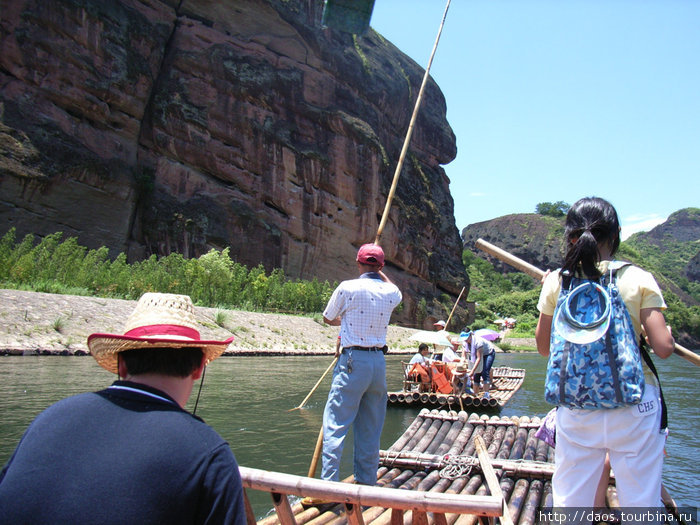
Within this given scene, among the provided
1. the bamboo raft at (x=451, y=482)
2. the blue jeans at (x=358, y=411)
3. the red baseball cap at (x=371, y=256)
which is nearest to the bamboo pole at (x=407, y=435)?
the bamboo raft at (x=451, y=482)

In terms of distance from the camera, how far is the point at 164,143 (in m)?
41.7

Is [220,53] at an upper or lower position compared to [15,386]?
upper

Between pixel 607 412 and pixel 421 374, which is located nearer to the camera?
pixel 607 412

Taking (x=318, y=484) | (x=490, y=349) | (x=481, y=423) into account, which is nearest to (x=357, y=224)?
(x=490, y=349)

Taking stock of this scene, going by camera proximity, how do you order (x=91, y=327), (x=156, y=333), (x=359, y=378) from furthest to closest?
1. (x=91, y=327)
2. (x=359, y=378)
3. (x=156, y=333)

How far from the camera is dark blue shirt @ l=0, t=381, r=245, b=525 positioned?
4.44 feet

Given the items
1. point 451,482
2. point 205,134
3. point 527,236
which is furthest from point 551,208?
point 451,482

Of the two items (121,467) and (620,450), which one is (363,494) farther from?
(121,467)

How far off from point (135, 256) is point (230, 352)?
18.2 metres

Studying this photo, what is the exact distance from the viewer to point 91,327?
20.7 meters

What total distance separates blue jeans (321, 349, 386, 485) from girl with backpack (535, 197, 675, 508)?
5.52 feet

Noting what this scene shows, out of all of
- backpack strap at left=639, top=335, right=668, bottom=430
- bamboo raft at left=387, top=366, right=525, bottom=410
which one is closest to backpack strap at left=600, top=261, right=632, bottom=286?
backpack strap at left=639, top=335, right=668, bottom=430

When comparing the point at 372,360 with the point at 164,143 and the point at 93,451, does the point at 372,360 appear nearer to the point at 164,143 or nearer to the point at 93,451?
the point at 93,451

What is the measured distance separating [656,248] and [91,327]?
6757 inches
